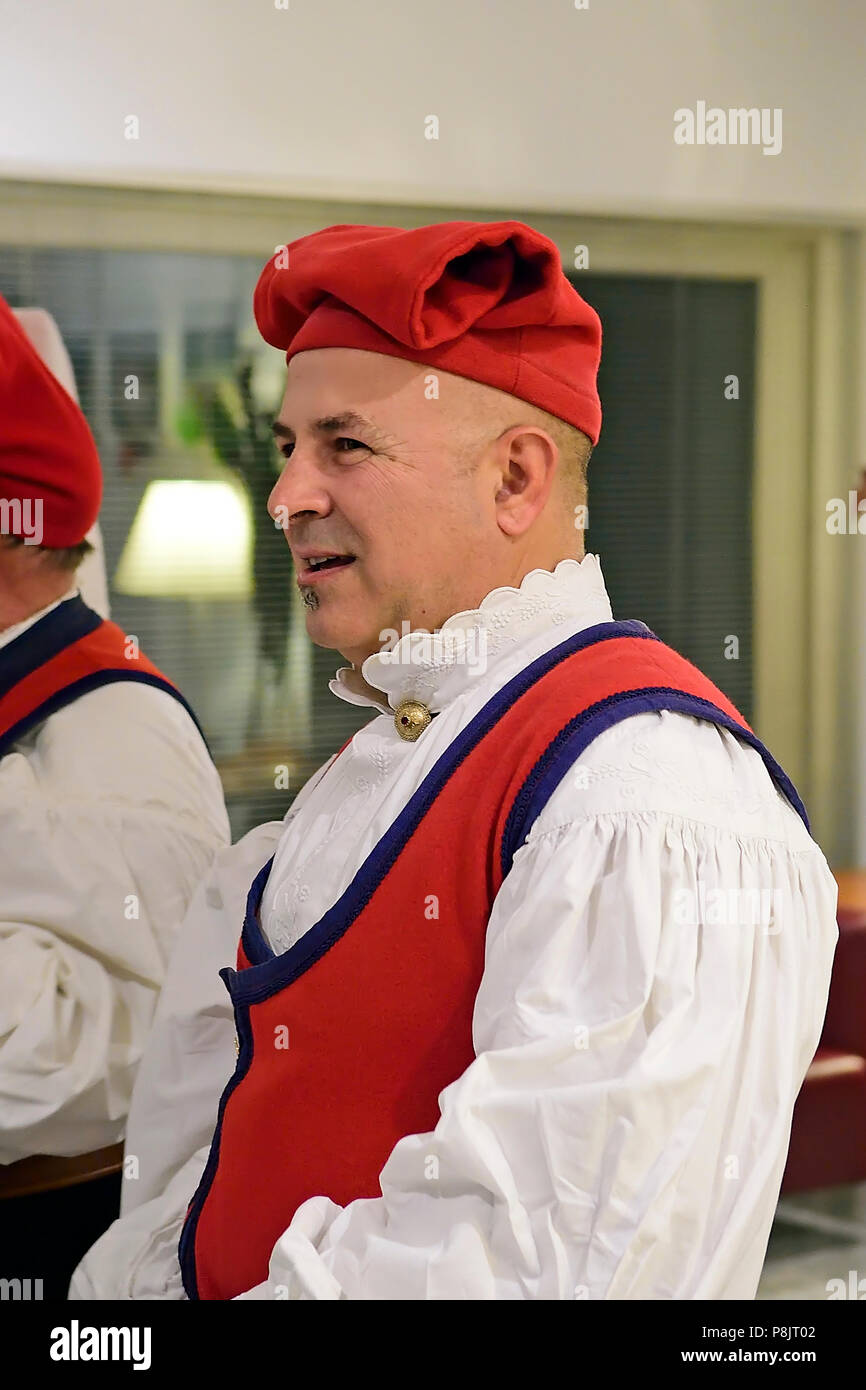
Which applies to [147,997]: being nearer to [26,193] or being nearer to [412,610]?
[412,610]

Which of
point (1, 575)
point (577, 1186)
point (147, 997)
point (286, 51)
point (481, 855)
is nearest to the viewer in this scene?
point (577, 1186)

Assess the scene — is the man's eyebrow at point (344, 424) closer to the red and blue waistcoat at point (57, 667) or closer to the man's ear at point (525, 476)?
the man's ear at point (525, 476)

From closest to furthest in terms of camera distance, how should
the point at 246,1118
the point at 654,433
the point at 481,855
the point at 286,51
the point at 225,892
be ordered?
the point at 481,855
the point at 246,1118
the point at 225,892
the point at 286,51
the point at 654,433

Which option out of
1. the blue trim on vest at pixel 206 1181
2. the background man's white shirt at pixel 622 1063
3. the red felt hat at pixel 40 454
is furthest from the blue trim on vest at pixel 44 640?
the background man's white shirt at pixel 622 1063

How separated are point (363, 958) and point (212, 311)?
73.5 inches

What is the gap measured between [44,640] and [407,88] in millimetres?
1282

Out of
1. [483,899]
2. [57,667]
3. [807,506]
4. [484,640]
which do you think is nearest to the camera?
[483,899]

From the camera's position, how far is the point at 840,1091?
2.73 m

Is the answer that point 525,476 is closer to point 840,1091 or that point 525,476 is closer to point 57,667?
point 57,667

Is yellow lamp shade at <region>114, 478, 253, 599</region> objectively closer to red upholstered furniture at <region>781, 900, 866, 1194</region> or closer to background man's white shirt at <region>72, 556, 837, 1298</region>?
red upholstered furniture at <region>781, 900, 866, 1194</region>

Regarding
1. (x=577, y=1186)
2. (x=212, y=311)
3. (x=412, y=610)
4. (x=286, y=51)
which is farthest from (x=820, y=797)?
(x=577, y=1186)

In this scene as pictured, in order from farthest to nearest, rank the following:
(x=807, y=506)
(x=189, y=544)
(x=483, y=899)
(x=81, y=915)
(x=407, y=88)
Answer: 1. (x=807, y=506)
2. (x=189, y=544)
3. (x=407, y=88)
4. (x=81, y=915)
5. (x=483, y=899)

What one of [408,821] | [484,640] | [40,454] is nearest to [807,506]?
[40,454]

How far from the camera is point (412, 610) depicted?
3.70 feet
